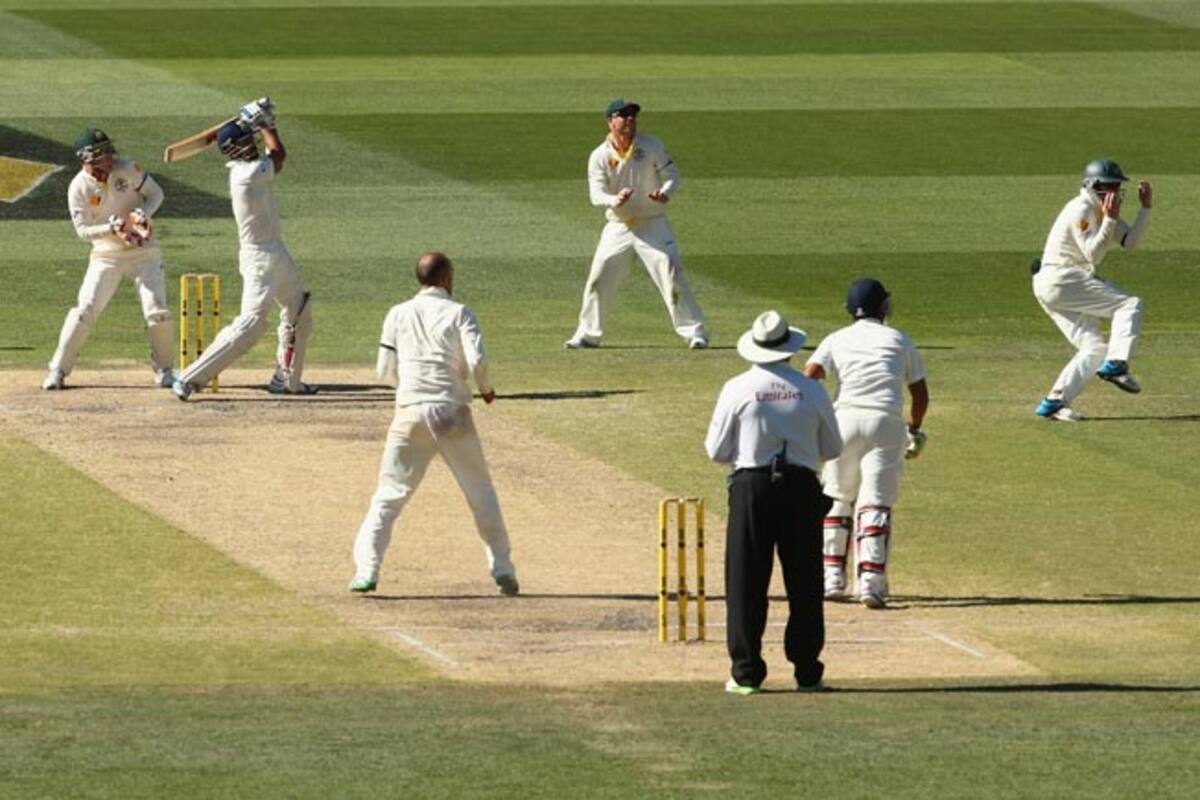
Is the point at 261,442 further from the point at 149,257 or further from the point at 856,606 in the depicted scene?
the point at 856,606

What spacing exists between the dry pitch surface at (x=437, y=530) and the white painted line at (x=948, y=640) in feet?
0.05

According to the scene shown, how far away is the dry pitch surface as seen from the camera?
15812 millimetres

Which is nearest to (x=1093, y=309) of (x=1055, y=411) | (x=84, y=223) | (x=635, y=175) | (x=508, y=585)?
(x=1055, y=411)

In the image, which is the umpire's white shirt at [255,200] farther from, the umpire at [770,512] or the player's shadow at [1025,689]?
the player's shadow at [1025,689]

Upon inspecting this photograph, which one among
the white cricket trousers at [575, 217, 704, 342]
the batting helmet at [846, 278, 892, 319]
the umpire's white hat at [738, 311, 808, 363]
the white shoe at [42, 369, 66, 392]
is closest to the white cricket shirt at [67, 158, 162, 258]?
the white shoe at [42, 369, 66, 392]

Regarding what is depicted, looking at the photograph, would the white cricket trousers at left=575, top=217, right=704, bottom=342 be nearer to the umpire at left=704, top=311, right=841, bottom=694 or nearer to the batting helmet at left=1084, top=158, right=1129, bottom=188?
the batting helmet at left=1084, top=158, right=1129, bottom=188

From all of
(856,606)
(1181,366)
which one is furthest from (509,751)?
(1181,366)

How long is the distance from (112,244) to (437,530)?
20.1 ft

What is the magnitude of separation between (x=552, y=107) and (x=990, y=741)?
91.3 feet

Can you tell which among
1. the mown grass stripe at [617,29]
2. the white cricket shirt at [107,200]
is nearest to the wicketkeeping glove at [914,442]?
the white cricket shirt at [107,200]

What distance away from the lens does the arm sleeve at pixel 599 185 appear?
1029 inches

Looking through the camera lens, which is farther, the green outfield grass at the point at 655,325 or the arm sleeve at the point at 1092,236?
the arm sleeve at the point at 1092,236

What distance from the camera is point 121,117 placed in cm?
3928

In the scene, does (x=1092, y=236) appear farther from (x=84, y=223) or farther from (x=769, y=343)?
(x=769, y=343)
